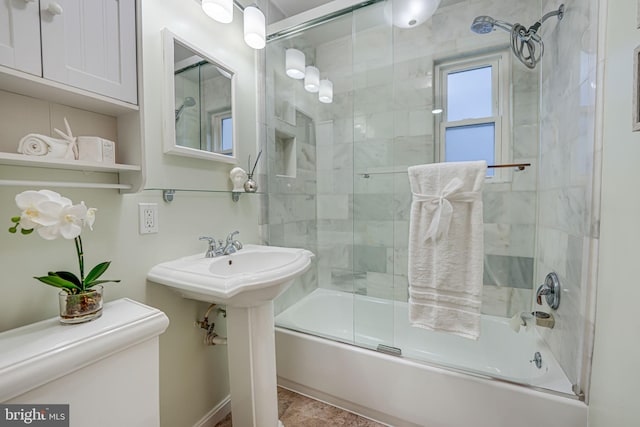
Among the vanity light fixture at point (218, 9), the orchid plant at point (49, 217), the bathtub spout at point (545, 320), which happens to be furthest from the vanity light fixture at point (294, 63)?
the bathtub spout at point (545, 320)

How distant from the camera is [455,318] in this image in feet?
3.91

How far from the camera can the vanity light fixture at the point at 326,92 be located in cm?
212

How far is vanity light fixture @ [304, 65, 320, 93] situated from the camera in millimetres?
2039

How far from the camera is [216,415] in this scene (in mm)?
1363

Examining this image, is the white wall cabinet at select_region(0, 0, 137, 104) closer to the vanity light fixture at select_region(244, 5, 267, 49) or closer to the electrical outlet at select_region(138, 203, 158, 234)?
the electrical outlet at select_region(138, 203, 158, 234)

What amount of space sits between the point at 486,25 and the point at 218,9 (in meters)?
1.48

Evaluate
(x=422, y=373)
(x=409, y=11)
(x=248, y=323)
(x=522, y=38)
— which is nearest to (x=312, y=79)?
(x=409, y=11)

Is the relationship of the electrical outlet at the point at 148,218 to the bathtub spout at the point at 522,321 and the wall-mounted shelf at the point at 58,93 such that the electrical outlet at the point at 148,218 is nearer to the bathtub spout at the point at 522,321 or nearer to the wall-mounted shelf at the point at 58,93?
the wall-mounted shelf at the point at 58,93

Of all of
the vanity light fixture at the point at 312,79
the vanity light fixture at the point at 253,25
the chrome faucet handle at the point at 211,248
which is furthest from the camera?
the vanity light fixture at the point at 312,79

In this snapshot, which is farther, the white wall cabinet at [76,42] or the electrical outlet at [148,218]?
the electrical outlet at [148,218]

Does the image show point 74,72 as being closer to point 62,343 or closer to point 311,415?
point 62,343

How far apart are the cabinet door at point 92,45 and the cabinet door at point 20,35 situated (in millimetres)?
15

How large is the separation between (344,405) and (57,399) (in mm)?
1299

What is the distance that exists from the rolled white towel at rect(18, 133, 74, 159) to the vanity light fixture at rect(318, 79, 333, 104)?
1.73 meters
